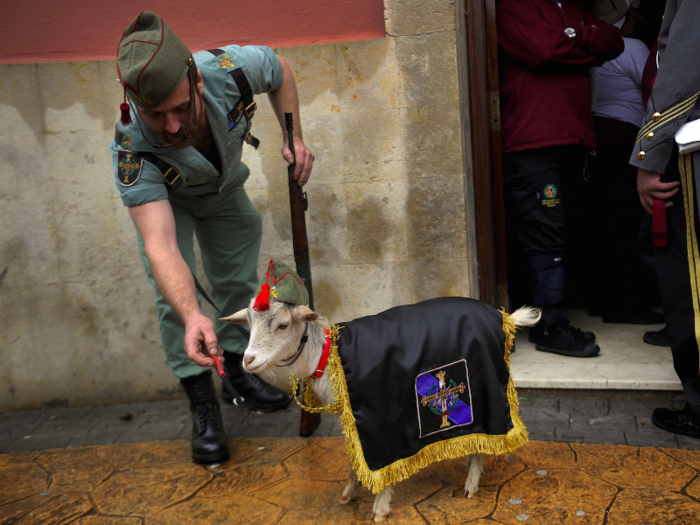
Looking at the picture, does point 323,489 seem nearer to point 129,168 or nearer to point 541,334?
point 129,168

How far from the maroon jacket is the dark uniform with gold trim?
860 mm

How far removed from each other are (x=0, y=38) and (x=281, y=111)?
216 cm

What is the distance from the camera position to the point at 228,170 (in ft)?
11.3

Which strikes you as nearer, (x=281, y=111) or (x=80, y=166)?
(x=281, y=111)

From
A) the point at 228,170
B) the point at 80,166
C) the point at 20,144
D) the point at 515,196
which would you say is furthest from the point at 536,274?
the point at 20,144

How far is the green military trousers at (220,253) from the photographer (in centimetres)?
363

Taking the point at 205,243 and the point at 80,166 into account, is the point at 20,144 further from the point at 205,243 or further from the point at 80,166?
the point at 205,243

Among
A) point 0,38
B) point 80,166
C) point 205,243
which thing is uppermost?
point 0,38

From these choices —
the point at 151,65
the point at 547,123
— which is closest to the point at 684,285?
the point at 547,123

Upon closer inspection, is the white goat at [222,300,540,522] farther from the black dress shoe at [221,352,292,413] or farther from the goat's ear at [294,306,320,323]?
the black dress shoe at [221,352,292,413]

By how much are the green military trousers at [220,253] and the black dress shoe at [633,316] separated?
9.31ft

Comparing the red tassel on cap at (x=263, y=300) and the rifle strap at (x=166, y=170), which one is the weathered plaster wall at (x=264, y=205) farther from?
the red tassel on cap at (x=263, y=300)

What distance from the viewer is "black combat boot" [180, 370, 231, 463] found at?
Result: 11.4ft

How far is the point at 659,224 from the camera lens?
322cm
